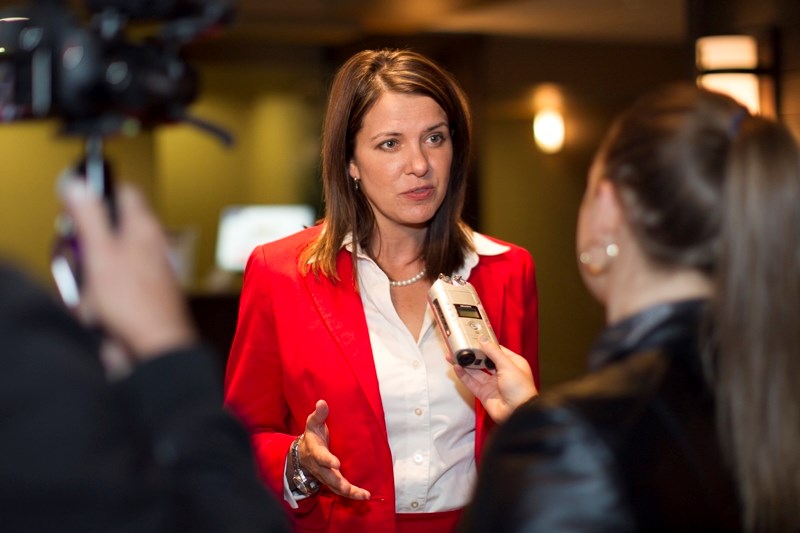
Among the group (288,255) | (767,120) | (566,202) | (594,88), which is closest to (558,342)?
(566,202)

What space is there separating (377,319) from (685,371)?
1.08 m

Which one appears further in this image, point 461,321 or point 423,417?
point 423,417

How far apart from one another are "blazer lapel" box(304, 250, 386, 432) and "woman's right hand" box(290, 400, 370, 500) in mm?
154

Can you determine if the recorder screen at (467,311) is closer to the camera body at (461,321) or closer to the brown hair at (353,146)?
the camera body at (461,321)

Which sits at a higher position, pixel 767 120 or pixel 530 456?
pixel 767 120

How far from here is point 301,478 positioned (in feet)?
6.77

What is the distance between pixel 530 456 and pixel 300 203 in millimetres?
7507

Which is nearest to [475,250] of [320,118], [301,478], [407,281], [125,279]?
[407,281]

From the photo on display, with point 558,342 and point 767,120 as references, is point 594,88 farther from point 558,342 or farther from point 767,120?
point 767,120

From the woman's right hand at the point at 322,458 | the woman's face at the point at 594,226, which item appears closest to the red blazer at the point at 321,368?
the woman's right hand at the point at 322,458

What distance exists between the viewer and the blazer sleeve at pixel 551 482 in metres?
1.11

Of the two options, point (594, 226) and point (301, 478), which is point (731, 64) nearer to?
point (301, 478)

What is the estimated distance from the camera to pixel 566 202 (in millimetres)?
9398

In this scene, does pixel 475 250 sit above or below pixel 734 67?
below
